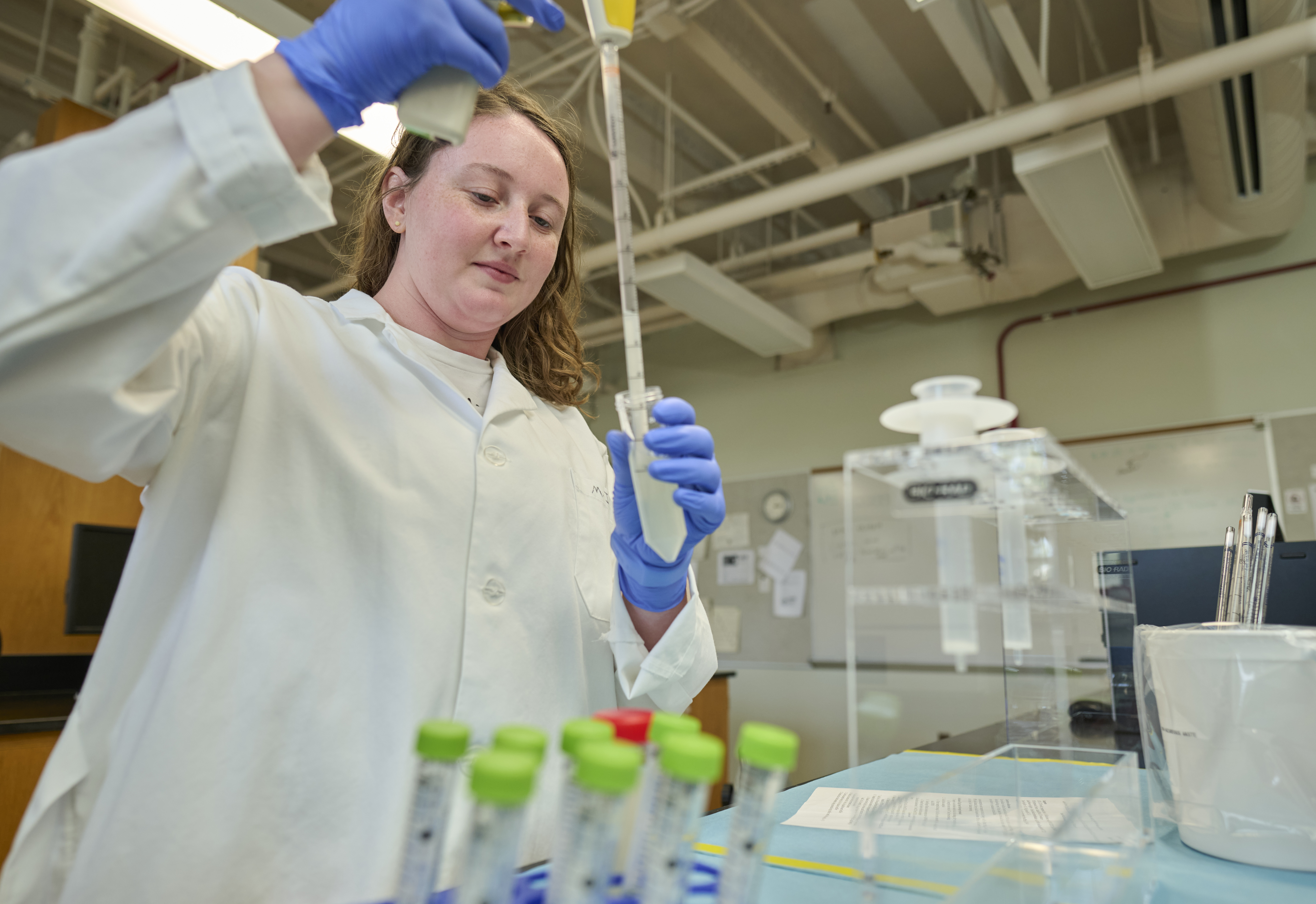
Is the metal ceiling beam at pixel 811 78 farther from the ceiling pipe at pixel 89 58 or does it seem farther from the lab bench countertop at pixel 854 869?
the lab bench countertop at pixel 854 869

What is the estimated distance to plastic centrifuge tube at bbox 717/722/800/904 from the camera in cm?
39

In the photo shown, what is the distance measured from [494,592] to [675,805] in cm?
56

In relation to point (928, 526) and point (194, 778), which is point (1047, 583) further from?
point (194, 778)

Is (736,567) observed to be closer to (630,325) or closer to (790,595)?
(790,595)

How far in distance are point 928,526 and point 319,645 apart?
0.60m

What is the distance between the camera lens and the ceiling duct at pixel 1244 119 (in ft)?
7.38

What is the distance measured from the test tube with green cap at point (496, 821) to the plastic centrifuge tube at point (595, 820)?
0.07 ft

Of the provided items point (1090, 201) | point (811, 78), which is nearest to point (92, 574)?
point (811, 78)

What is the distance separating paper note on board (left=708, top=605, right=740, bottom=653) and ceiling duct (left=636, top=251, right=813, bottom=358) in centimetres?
137

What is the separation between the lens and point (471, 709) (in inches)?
33.4

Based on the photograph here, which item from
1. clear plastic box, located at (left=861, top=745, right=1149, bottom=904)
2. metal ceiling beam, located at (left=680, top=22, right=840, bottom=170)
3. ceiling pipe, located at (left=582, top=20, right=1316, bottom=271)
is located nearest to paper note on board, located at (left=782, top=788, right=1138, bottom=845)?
clear plastic box, located at (left=861, top=745, right=1149, bottom=904)

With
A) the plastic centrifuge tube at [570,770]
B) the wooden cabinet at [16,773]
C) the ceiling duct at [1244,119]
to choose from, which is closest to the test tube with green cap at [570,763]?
the plastic centrifuge tube at [570,770]

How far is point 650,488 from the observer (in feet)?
2.59

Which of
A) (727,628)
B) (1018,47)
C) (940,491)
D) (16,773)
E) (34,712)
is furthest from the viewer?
(727,628)
